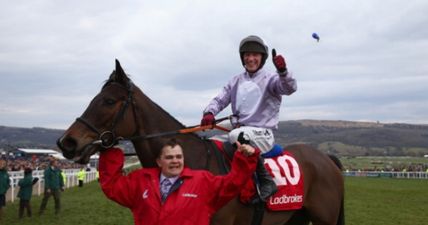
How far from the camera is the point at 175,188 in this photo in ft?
11.1

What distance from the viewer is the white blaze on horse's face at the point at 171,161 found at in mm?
3402

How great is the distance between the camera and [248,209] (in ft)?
14.6

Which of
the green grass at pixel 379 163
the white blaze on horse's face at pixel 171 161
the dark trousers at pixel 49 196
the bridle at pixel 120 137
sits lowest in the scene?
the green grass at pixel 379 163

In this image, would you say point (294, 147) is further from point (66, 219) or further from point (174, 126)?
point (66, 219)

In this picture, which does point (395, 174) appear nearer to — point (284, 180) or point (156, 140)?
point (284, 180)

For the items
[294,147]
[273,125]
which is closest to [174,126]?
[273,125]

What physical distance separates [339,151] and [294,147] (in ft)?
514

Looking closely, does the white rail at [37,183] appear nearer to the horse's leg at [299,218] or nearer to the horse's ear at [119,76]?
the horse's leg at [299,218]

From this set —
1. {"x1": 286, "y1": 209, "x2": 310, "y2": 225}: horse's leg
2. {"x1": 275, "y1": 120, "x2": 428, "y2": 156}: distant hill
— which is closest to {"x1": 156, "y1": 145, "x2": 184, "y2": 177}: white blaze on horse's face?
{"x1": 286, "y1": 209, "x2": 310, "y2": 225}: horse's leg

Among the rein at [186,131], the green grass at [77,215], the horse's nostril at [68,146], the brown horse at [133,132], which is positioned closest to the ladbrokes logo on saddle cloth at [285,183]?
the brown horse at [133,132]

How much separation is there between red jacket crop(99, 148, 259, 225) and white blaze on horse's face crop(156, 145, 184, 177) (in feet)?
0.19

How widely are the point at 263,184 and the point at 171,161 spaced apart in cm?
135

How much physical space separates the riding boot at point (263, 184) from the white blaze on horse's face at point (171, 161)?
3.84 feet

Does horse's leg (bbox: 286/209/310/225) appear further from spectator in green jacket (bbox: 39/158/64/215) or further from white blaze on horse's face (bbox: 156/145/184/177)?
spectator in green jacket (bbox: 39/158/64/215)
